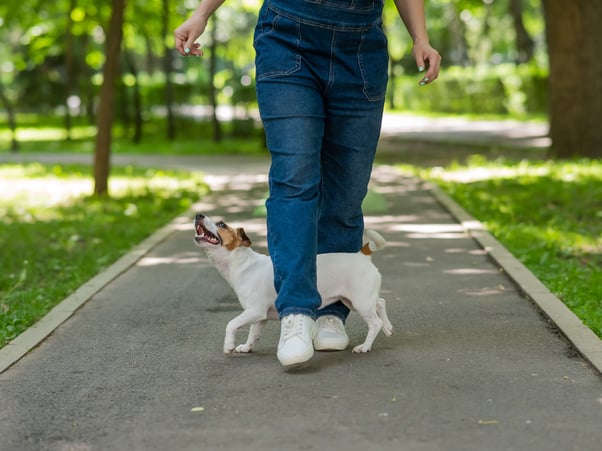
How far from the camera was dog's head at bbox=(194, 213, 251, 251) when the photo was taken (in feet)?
15.9

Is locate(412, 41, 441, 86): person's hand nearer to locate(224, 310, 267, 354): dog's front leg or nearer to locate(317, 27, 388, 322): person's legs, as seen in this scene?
locate(317, 27, 388, 322): person's legs

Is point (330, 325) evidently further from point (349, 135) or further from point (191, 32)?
point (191, 32)

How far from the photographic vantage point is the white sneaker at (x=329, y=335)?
5043mm

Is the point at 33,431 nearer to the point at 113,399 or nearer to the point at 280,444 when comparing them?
the point at 113,399

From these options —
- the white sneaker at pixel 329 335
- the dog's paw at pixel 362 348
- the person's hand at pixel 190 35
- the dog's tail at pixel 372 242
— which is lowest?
the dog's paw at pixel 362 348

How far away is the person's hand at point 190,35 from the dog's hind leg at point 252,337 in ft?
4.12

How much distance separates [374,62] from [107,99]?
31.5ft

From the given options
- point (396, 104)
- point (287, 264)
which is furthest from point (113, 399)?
point (396, 104)

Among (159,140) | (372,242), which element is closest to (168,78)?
(159,140)

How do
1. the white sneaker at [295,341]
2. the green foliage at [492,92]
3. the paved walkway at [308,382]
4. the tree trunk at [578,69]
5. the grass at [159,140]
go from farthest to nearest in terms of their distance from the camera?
1. the green foliage at [492,92]
2. the grass at [159,140]
3. the tree trunk at [578,69]
4. the white sneaker at [295,341]
5. the paved walkway at [308,382]

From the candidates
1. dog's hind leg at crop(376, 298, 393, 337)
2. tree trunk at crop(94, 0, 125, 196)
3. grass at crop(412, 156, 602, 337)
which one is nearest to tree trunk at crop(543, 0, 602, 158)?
grass at crop(412, 156, 602, 337)

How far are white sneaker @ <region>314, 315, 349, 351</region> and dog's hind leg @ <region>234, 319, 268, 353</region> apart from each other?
26cm

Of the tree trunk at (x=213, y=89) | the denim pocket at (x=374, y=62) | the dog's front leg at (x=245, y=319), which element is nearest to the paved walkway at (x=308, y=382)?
the dog's front leg at (x=245, y=319)

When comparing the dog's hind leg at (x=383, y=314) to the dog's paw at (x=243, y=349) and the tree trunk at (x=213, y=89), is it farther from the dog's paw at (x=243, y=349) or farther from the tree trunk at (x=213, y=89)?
the tree trunk at (x=213, y=89)
